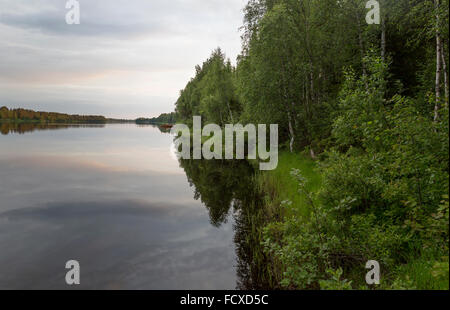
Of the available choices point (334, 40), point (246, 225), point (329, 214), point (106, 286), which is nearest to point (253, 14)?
point (334, 40)

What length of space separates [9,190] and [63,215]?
8.90 meters

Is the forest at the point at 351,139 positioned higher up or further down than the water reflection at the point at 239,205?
higher up

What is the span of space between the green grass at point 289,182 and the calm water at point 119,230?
277 centimetres

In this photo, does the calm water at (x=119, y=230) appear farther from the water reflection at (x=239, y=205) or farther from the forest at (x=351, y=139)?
the forest at (x=351, y=139)

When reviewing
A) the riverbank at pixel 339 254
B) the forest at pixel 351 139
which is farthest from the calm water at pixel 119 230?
the riverbank at pixel 339 254

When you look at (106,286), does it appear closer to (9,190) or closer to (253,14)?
(9,190)

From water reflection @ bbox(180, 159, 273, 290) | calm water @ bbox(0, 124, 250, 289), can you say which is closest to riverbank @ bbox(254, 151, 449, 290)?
water reflection @ bbox(180, 159, 273, 290)

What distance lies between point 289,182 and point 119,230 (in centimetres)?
1028

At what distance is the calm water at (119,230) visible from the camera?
9.39 m

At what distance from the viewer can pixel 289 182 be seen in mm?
16203

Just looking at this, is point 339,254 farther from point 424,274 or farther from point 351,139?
point 351,139

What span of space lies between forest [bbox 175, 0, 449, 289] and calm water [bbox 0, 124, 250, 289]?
243cm

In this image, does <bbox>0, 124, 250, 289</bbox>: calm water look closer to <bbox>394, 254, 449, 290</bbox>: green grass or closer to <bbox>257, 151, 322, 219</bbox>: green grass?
<bbox>257, 151, 322, 219</bbox>: green grass
